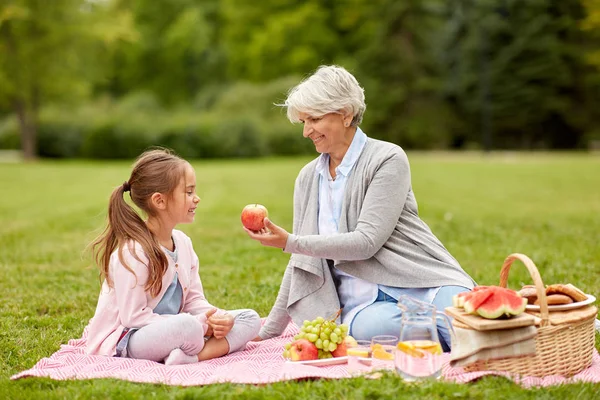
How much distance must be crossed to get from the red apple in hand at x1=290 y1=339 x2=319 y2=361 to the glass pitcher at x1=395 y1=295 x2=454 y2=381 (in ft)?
1.88

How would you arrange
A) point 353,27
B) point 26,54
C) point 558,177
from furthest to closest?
point 353,27 → point 26,54 → point 558,177

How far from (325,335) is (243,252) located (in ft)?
15.5

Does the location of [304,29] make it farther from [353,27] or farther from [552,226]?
[552,226]

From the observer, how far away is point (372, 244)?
4.18m

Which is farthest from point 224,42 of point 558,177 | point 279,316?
Result: point 279,316

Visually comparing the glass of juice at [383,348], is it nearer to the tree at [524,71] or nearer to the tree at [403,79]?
the tree at [524,71]

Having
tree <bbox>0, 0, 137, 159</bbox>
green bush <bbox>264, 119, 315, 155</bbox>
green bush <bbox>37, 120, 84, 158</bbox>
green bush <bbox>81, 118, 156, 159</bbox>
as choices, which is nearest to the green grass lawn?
tree <bbox>0, 0, 137, 159</bbox>

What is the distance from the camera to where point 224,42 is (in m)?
55.7

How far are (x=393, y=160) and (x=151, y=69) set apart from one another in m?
52.5

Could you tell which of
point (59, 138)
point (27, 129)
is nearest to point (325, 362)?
point (27, 129)

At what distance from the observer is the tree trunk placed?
32.1m

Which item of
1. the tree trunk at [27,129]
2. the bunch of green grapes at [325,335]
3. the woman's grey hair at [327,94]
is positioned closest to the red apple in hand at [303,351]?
the bunch of green grapes at [325,335]

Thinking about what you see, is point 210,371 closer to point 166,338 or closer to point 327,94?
point 166,338

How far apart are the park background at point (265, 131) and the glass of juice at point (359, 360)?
0.58 ft
